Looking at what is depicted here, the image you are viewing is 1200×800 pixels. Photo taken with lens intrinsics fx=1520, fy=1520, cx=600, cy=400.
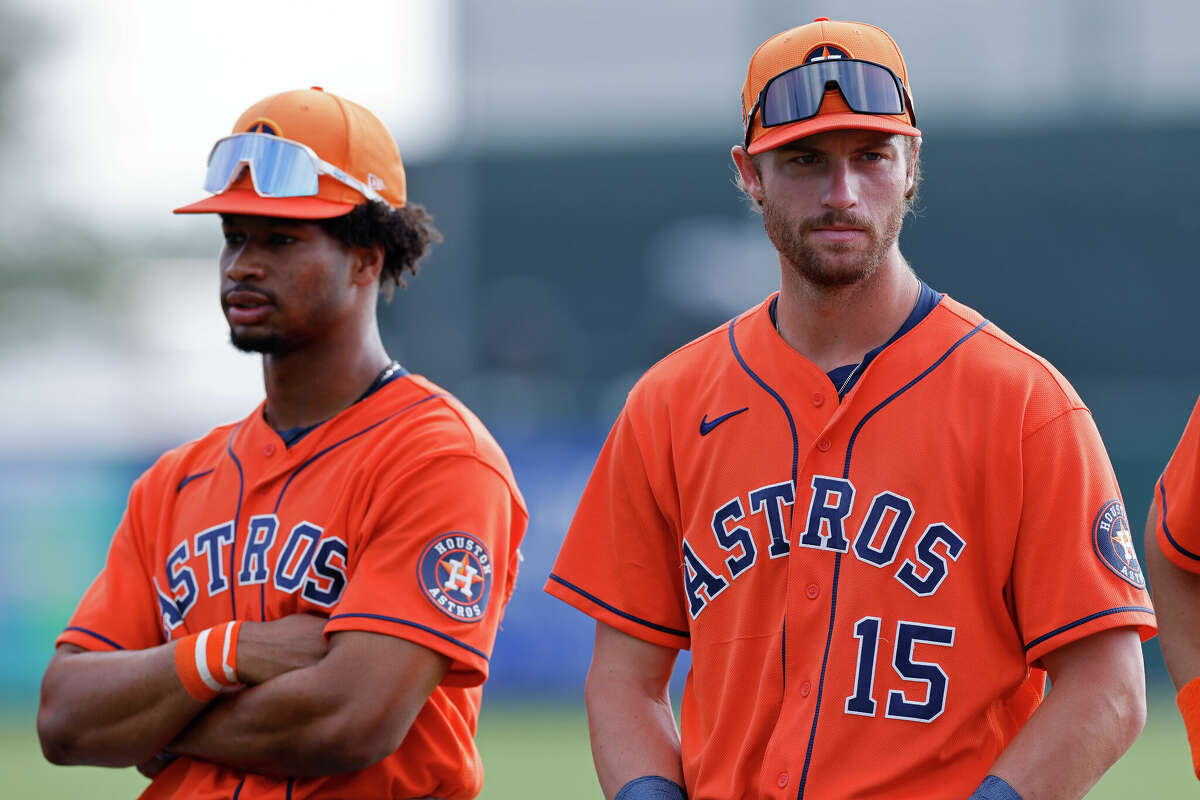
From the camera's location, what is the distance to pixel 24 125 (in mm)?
32500

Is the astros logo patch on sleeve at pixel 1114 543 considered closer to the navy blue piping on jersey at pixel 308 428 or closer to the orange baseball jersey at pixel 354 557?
the orange baseball jersey at pixel 354 557

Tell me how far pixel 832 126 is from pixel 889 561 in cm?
91

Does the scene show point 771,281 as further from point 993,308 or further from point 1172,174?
point 1172,174

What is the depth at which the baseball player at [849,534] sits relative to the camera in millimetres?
2967

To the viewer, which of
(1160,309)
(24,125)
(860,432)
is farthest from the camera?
(24,125)

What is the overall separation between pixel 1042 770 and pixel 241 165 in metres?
2.52

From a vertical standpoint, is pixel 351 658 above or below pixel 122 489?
above

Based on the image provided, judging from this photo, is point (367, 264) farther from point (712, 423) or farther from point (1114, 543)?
point (1114, 543)

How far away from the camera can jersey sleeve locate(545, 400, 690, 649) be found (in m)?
3.39

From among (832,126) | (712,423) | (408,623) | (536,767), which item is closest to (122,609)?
(408,623)

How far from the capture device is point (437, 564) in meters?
3.62

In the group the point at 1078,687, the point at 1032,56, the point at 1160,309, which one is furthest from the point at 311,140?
the point at 1032,56

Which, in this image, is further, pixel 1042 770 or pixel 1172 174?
pixel 1172 174

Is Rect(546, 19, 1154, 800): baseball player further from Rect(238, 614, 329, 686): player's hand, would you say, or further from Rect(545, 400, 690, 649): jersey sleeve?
Rect(238, 614, 329, 686): player's hand
